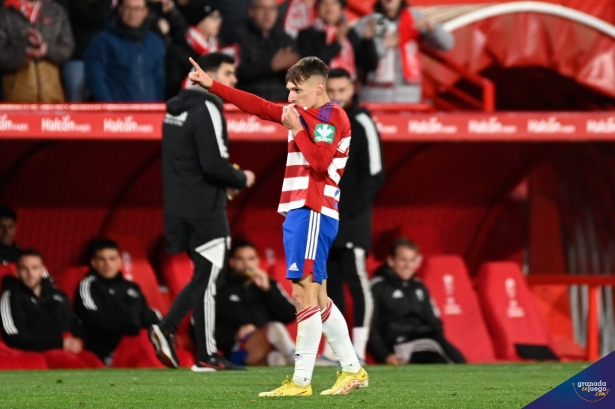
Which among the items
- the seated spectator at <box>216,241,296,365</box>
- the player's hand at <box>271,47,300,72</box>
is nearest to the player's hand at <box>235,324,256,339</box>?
the seated spectator at <box>216,241,296,365</box>

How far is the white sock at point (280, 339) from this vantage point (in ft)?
30.4

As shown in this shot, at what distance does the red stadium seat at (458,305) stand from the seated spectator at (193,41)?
259 cm

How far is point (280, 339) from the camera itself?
9.28 meters

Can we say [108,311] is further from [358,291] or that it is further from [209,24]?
[209,24]

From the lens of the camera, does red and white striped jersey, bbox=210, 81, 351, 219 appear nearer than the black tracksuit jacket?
Yes

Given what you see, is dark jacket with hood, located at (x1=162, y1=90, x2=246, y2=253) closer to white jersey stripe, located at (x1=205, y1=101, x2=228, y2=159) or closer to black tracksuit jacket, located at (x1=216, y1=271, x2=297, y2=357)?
white jersey stripe, located at (x1=205, y1=101, x2=228, y2=159)

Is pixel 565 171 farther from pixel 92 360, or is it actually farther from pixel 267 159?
pixel 92 360

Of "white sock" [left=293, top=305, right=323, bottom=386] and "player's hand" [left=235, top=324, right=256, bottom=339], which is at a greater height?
"white sock" [left=293, top=305, right=323, bottom=386]

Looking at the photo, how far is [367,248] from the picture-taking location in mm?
9000

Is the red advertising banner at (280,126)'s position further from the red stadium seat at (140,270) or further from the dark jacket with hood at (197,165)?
the red stadium seat at (140,270)

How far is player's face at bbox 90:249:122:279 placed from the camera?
30.5 ft

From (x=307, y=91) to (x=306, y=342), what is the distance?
47.0 inches

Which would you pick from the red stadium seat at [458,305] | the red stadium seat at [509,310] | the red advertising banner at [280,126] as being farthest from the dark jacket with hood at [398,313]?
the red advertising banner at [280,126]

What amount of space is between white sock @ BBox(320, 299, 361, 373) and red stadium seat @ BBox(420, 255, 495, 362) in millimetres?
4073
